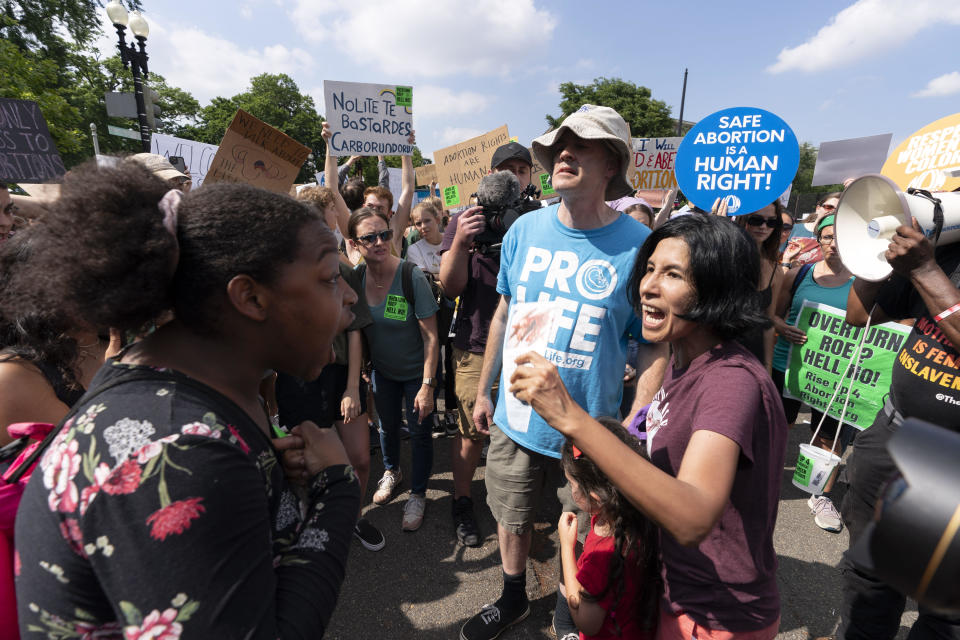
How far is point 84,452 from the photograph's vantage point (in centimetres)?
69

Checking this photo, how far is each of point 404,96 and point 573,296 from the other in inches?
145

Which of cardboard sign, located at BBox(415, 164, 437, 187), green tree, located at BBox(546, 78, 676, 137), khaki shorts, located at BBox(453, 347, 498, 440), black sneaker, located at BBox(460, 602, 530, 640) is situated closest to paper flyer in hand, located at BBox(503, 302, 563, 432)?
khaki shorts, located at BBox(453, 347, 498, 440)

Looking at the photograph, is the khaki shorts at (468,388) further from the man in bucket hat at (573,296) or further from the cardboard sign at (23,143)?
the cardboard sign at (23,143)

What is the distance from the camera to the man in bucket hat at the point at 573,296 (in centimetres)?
198

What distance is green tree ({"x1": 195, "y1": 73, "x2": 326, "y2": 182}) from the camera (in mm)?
33781

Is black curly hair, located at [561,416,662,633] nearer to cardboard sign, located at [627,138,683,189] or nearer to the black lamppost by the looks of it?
cardboard sign, located at [627,138,683,189]

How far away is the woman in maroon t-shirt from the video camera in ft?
5.24

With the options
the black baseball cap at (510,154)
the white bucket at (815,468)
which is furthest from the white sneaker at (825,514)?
the black baseball cap at (510,154)

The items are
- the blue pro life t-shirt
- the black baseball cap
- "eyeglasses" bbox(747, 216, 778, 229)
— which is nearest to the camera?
the blue pro life t-shirt

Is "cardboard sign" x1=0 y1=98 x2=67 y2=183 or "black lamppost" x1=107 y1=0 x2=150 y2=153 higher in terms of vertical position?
"black lamppost" x1=107 y1=0 x2=150 y2=153

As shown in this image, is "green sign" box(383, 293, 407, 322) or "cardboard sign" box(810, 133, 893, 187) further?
"cardboard sign" box(810, 133, 893, 187)

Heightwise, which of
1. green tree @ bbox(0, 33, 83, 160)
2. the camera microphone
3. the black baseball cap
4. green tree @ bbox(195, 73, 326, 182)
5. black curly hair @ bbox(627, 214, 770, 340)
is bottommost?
black curly hair @ bbox(627, 214, 770, 340)

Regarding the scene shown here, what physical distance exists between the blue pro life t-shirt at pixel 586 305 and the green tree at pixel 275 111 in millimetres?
36448

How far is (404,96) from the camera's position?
4.70 meters
